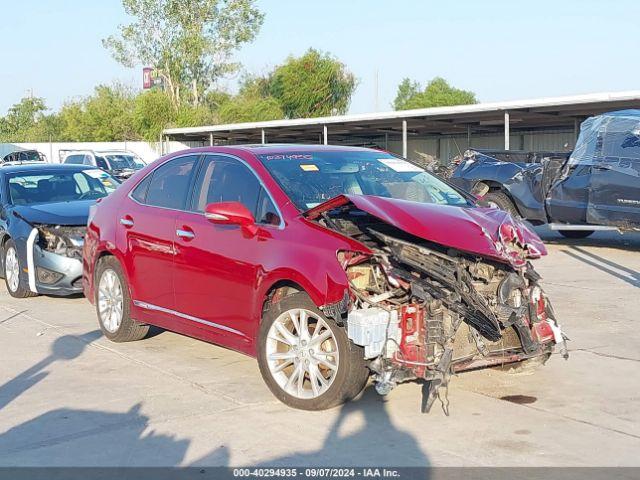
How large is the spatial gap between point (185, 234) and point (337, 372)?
78.3 inches

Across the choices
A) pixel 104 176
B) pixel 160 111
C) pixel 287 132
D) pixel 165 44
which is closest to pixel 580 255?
pixel 104 176

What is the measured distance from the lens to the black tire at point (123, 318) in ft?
25.8

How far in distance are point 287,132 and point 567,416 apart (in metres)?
33.1

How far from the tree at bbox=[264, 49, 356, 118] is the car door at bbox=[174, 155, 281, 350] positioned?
56.5 m

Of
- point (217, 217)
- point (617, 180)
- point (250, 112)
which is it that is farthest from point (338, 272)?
point (250, 112)

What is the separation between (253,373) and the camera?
22.8 ft

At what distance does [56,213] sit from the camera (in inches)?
419

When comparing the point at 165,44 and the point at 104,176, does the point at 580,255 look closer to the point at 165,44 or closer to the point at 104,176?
the point at 104,176

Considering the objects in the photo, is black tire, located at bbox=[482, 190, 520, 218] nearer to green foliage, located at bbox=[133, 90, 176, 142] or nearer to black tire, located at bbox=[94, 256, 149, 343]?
black tire, located at bbox=[94, 256, 149, 343]

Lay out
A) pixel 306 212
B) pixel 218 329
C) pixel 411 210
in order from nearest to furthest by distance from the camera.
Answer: pixel 411 210 < pixel 306 212 < pixel 218 329

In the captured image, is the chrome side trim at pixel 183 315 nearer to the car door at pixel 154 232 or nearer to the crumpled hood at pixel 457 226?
the car door at pixel 154 232

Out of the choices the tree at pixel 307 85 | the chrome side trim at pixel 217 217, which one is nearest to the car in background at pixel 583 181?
the chrome side trim at pixel 217 217

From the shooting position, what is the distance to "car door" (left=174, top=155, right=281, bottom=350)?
633cm

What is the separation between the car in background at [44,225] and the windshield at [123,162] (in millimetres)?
20752
